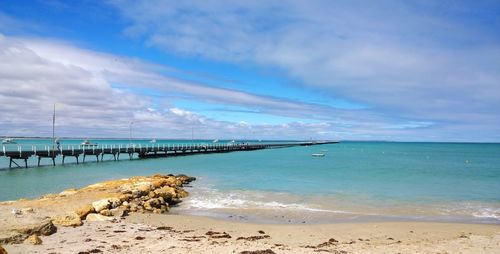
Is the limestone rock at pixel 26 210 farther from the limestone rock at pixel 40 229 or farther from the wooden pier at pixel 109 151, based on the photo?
the wooden pier at pixel 109 151

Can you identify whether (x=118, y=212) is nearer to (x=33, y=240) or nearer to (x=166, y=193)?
(x=166, y=193)

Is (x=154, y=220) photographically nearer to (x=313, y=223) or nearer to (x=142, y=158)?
(x=313, y=223)

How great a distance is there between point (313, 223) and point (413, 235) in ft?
11.4

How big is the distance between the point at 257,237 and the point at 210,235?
4.66 ft

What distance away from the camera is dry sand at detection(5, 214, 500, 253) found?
32.1 ft

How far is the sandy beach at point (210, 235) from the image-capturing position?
976cm

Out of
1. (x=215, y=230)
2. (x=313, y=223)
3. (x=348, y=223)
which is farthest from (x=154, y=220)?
(x=348, y=223)

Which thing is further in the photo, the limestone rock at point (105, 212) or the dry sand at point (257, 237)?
the limestone rock at point (105, 212)

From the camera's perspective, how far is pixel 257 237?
11453mm

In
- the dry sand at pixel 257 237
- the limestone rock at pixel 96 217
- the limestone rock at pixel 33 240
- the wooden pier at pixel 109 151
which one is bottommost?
the dry sand at pixel 257 237

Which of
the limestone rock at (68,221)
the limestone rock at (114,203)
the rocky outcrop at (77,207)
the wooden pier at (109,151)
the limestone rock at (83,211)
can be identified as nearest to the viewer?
the rocky outcrop at (77,207)

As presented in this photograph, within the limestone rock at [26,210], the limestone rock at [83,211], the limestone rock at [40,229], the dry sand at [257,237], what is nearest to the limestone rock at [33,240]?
the dry sand at [257,237]

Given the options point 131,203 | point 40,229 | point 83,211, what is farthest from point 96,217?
point 131,203

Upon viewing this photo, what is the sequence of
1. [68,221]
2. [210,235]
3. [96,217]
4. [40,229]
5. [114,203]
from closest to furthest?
[40,229]
[210,235]
[68,221]
[96,217]
[114,203]
